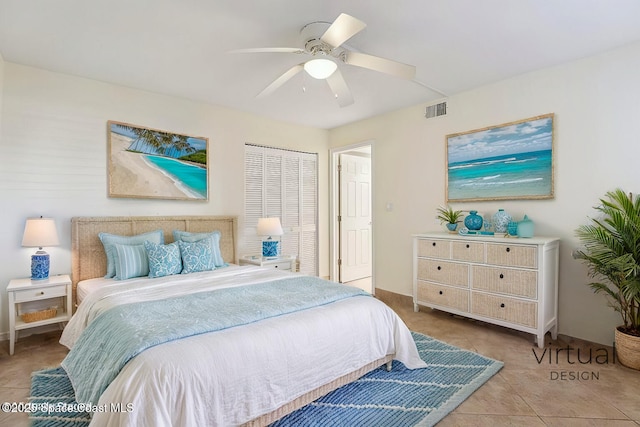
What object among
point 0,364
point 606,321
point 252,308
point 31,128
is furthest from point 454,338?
point 31,128

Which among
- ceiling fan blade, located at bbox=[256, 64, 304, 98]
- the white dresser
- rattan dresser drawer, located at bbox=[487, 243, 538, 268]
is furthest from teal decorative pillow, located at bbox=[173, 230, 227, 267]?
rattan dresser drawer, located at bbox=[487, 243, 538, 268]

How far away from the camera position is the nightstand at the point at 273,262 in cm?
399

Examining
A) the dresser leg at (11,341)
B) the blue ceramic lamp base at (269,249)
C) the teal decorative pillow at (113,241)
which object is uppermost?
the teal decorative pillow at (113,241)

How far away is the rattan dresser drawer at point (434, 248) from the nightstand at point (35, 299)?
3568 millimetres

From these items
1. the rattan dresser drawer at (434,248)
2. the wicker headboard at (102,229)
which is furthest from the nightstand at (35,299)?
the rattan dresser drawer at (434,248)

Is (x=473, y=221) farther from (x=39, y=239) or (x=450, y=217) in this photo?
(x=39, y=239)

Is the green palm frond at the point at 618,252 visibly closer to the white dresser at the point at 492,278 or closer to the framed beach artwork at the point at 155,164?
the white dresser at the point at 492,278

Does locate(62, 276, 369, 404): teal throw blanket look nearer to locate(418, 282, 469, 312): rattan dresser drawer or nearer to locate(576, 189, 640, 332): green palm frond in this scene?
locate(418, 282, 469, 312): rattan dresser drawer

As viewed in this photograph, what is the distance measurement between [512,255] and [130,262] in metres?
3.60

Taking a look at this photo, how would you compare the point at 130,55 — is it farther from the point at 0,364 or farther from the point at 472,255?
the point at 472,255

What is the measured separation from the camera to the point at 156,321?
1.80 metres

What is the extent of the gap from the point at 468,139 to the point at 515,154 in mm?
544

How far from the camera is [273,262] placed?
13.2 ft

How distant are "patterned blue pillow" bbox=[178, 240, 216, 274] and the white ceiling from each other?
5.65ft
